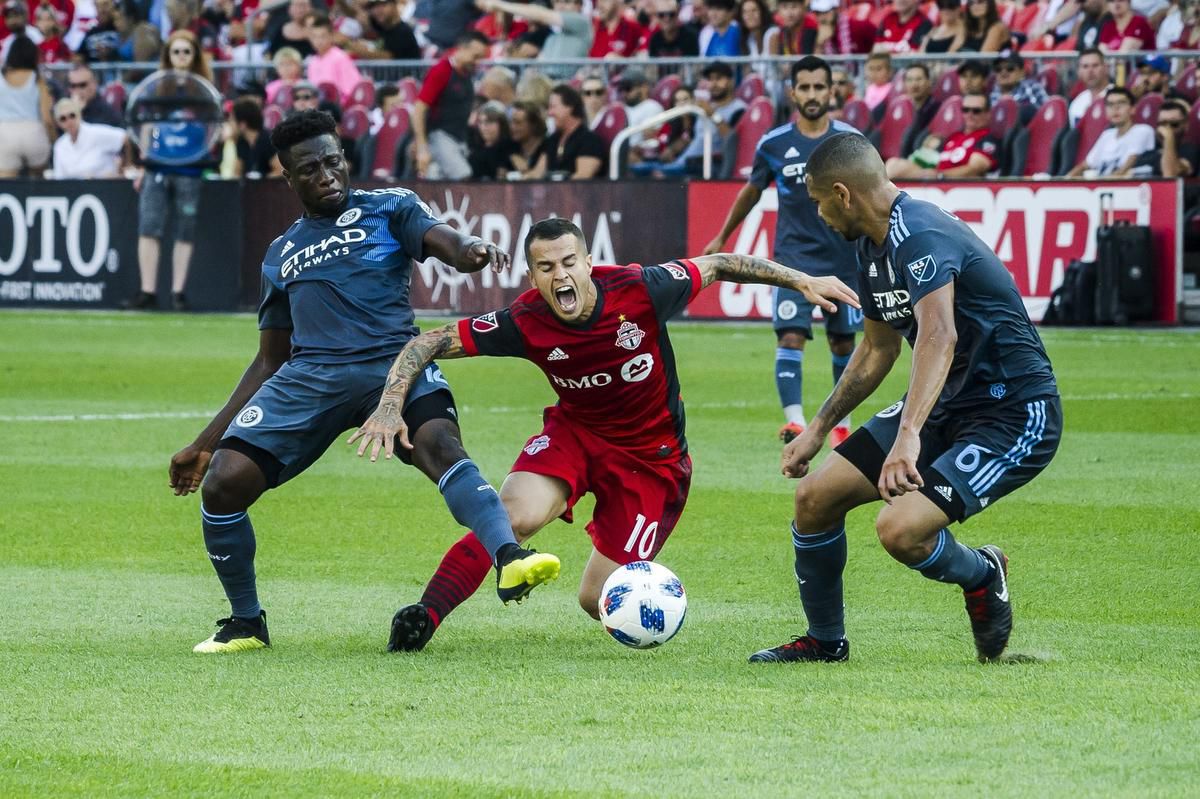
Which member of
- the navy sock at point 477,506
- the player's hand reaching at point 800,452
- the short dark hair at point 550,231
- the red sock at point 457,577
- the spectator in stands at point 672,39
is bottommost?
the red sock at point 457,577

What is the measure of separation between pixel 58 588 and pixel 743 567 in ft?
9.25

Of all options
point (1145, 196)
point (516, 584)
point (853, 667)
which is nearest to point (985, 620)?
point (853, 667)

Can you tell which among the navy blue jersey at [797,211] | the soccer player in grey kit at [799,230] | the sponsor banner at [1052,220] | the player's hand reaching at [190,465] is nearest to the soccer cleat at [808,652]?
the player's hand reaching at [190,465]

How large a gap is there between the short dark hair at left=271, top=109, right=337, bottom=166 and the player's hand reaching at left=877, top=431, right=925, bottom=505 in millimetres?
2442

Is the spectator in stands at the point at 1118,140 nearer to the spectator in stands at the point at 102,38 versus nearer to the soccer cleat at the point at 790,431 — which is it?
the soccer cleat at the point at 790,431

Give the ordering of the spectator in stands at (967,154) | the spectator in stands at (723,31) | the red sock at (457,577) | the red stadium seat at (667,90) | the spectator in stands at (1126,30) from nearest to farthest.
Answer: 1. the red sock at (457,577)
2. the spectator in stands at (967,154)
3. the spectator in stands at (1126,30)
4. the red stadium seat at (667,90)
5. the spectator in stands at (723,31)

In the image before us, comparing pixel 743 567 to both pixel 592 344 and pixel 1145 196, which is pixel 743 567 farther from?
pixel 1145 196

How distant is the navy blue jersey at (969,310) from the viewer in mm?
6145

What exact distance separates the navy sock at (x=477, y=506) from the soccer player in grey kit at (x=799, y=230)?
19.5 feet

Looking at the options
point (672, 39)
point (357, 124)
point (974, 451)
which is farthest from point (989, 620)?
point (357, 124)

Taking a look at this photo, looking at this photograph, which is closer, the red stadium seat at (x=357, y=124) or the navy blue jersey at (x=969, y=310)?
the navy blue jersey at (x=969, y=310)

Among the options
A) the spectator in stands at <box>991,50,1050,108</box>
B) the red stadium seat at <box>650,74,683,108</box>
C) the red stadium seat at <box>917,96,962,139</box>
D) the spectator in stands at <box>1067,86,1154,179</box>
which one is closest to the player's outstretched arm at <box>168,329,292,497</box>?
the spectator in stands at <box>1067,86,1154,179</box>

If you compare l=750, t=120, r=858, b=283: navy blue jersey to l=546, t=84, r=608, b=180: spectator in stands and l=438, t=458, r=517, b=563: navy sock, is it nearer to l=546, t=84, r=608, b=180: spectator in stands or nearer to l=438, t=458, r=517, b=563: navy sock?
l=438, t=458, r=517, b=563: navy sock

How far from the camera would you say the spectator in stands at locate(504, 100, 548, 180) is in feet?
73.4
